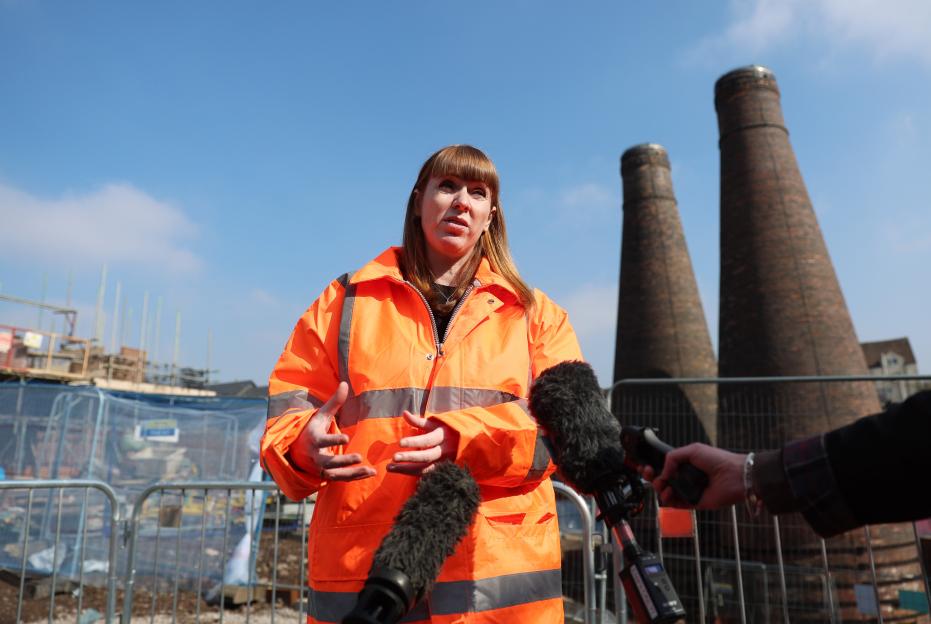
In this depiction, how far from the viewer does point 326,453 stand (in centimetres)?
156

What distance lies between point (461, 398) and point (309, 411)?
0.42 meters

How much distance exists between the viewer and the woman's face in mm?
2012

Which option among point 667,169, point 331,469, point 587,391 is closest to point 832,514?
point 587,391

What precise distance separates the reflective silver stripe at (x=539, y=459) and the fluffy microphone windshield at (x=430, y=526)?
0.22 metres

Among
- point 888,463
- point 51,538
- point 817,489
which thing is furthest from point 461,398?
point 51,538

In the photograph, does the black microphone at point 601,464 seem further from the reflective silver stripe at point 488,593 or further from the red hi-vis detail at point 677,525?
the red hi-vis detail at point 677,525

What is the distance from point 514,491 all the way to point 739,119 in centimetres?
1422

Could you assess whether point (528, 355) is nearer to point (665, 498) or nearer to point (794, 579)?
point (665, 498)

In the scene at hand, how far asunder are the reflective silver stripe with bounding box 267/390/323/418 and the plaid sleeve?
123 centimetres

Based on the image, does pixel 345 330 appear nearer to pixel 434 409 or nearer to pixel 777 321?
pixel 434 409

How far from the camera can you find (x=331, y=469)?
1.53m

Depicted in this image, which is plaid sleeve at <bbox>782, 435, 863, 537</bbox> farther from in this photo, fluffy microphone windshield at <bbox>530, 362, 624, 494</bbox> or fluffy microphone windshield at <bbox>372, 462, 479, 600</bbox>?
fluffy microphone windshield at <bbox>372, 462, 479, 600</bbox>

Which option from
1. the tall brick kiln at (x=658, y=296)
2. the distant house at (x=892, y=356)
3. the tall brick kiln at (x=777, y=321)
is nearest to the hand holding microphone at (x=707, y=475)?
the tall brick kiln at (x=777, y=321)

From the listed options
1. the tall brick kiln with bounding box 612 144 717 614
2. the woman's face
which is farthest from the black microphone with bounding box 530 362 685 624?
the tall brick kiln with bounding box 612 144 717 614
